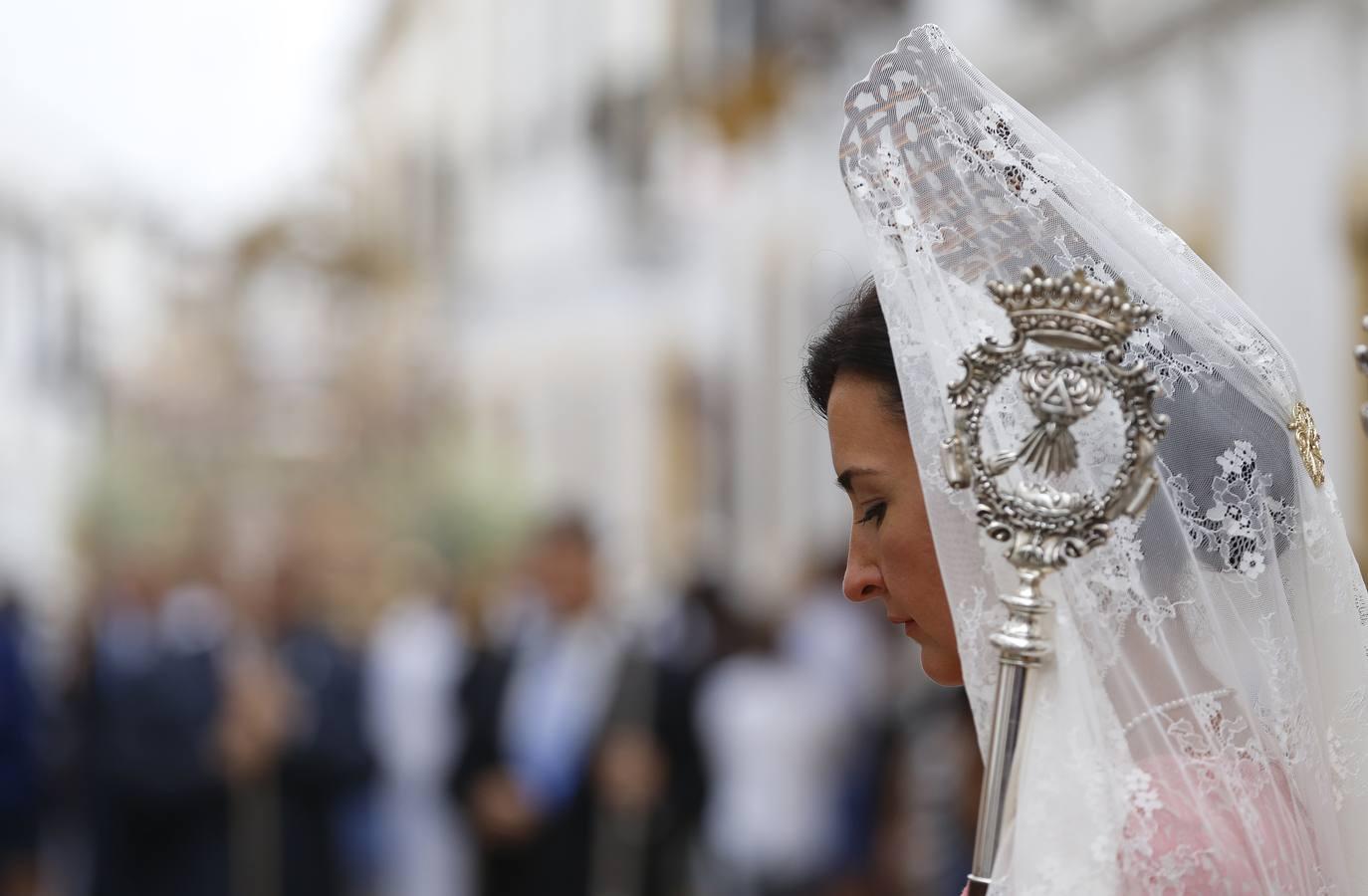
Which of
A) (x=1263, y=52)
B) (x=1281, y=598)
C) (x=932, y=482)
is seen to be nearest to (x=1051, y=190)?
(x=932, y=482)

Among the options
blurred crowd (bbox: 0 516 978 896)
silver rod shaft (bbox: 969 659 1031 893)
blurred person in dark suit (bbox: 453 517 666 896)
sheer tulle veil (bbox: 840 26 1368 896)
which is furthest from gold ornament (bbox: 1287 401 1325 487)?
Result: blurred person in dark suit (bbox: 453 517 666 896)

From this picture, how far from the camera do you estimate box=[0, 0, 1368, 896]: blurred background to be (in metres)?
6.79

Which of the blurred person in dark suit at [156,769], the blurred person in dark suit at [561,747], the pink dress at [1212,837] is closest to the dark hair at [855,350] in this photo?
the pink dress at [1212,837]

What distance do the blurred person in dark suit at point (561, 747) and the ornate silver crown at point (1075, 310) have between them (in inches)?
212

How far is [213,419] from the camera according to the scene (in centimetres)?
1922

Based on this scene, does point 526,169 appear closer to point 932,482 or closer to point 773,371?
point 773,371

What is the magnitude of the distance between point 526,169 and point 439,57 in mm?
5873

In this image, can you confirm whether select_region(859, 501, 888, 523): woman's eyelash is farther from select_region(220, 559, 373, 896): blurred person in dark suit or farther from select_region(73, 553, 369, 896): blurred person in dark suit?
select_region(220, 559, 373, 896): blurred person in dark suit

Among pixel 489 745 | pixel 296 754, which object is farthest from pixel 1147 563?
pixel 296 754

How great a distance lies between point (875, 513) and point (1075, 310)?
15.1 inches

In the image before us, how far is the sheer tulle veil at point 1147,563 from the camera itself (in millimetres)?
1822

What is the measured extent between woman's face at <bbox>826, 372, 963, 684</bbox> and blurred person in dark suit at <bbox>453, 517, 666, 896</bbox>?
507 centimetres

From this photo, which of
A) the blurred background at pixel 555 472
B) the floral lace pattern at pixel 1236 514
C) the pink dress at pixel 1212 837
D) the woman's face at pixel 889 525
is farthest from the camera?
the blurred background at pixel 555 472

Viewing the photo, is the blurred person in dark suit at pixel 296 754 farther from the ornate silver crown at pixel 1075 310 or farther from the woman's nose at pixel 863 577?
the ornate silver crown at pixel 1075 310
